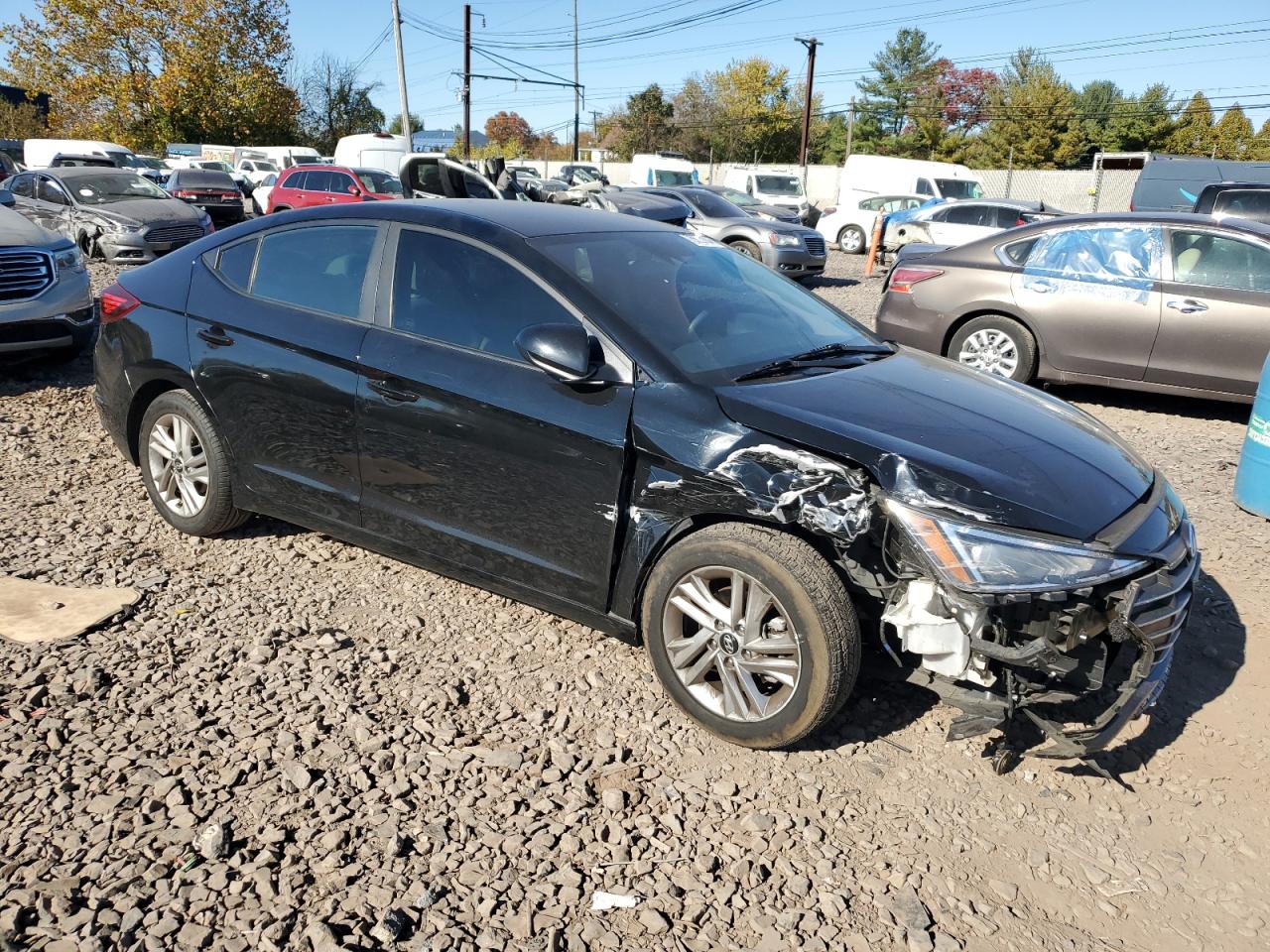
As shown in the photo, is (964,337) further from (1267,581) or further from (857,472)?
(857,472)

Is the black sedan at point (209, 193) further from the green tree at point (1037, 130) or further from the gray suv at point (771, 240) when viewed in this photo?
the green tree at point (1037, 130)

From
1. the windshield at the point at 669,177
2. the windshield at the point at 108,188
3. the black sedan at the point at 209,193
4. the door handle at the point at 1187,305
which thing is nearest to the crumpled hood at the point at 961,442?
the door handle at the point at 1187,305

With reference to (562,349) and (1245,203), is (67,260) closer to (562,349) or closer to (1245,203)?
(562,349)

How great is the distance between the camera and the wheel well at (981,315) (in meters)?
7.66

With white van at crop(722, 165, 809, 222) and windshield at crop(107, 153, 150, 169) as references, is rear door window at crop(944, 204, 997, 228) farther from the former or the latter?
windshield at crop(107, 153, 150, 169)

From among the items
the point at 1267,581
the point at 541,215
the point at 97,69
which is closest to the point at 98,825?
the point at 541,215

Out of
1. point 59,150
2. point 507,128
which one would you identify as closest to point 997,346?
point 59,150

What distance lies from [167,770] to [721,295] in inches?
103

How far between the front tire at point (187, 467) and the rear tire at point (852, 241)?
895 inches

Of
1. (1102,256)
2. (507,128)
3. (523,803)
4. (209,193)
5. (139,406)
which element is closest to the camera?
(523,803)

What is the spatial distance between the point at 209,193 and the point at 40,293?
636 inches

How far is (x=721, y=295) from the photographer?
3.94m

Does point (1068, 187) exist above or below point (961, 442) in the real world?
above

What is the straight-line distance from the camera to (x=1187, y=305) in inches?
278
